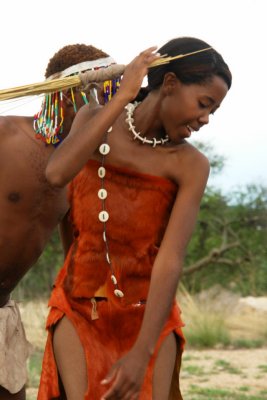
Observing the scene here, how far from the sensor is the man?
145 inches

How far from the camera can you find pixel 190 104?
3.03m

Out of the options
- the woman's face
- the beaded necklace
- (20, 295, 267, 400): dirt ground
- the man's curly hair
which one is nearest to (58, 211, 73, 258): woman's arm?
the beaded necklace

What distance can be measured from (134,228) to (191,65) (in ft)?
1.97

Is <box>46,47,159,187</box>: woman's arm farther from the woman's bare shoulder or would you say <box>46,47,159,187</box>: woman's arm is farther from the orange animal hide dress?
the woman's bare shoulder

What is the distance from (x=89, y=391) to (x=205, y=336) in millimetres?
8162

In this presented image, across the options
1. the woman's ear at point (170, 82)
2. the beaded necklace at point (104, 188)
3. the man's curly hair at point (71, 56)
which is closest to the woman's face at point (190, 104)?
the woman's ear at point (170, 82)

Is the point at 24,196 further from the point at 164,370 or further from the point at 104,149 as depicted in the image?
the point at 164,370

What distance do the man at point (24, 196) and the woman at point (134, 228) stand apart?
18.8 inches

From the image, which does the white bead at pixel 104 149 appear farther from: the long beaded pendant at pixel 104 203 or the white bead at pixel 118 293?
the white bead at pixel 118 293

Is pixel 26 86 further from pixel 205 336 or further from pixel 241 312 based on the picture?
pixel 241 312

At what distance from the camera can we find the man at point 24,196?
12.1 ft

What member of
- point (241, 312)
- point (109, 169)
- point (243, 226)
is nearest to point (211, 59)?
point (109, 169)

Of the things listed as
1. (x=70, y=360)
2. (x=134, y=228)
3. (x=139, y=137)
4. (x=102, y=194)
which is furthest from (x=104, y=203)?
(x=70, y=360)

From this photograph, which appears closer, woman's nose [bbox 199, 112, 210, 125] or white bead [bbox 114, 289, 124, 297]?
woman's nose [bbox 199, 112, 210, 125]
